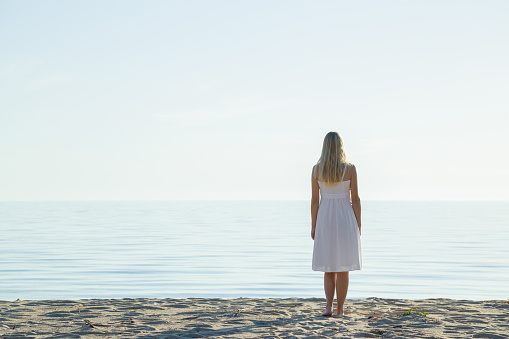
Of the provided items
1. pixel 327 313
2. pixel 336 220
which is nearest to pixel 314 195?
pixel 336 220

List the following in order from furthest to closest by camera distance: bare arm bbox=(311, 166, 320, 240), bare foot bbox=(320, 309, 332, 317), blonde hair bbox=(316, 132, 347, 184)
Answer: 1. bare arm bbox=(311, 166, 320, 240)
2. blonde hair bbox=(316, 132, 347, 184)
3. bare foot bbox=(320, 309, 332, 317)

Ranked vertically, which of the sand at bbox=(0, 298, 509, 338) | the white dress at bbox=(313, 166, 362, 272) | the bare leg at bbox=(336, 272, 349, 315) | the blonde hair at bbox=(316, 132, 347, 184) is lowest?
the sand at bbox=(0, 298, 509, 338)

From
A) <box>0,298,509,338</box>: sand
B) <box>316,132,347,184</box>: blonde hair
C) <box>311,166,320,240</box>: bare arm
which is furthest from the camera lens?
<box>311,166,320,240</box>: bare arm

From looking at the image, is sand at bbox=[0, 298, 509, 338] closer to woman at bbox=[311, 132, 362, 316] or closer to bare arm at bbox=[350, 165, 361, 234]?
woman at bbox=[311, 132, 362, 316]

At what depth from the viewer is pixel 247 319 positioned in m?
6.52

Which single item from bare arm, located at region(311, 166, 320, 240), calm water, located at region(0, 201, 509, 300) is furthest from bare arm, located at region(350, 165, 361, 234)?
calm water, located at region(0, 201, 509, 300)

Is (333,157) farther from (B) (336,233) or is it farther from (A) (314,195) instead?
(B) (336,233)

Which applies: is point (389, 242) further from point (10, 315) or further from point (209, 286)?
point (10, 315)

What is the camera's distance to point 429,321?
6.36 meters

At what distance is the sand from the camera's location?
5719mm

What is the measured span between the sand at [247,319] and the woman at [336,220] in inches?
19.0

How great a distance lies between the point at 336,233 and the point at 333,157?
0.93m

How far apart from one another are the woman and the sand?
0.48 meters

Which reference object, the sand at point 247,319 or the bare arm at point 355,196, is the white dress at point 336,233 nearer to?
the bare arm at point 355,196
